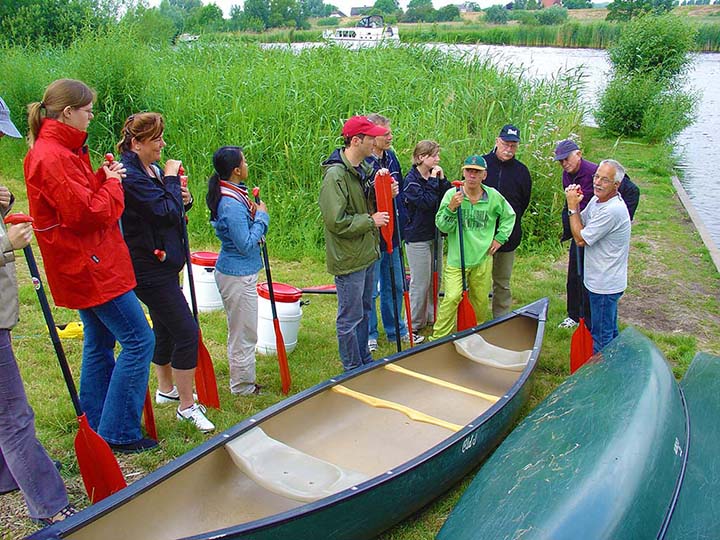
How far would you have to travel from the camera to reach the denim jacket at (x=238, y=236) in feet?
13.6

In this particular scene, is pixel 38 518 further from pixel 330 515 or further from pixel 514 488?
pixel 514 488

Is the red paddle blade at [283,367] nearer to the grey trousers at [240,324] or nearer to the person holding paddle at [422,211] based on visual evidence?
the grey trousers at [240,324]

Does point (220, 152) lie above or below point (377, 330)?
above

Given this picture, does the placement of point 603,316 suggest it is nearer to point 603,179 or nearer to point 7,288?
point 603,179

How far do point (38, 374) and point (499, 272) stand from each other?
3.74 meters

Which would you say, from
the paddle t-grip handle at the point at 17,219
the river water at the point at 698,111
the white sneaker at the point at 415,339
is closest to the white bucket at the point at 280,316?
the white sneaker at the point at 415,339

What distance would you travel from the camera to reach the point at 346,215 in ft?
14.3

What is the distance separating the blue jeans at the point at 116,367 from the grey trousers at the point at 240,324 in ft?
2.59

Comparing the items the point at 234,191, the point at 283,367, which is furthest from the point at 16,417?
the point at 283,367

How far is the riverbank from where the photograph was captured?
3.80 meters

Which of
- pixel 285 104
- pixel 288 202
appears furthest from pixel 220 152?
pixel 285 104

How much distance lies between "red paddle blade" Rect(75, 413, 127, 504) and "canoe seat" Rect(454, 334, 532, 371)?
2.51 metres

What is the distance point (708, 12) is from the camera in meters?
41.5

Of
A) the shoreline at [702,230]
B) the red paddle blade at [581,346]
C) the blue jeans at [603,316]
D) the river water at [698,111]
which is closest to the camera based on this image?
the blue jeans at [603,316]
